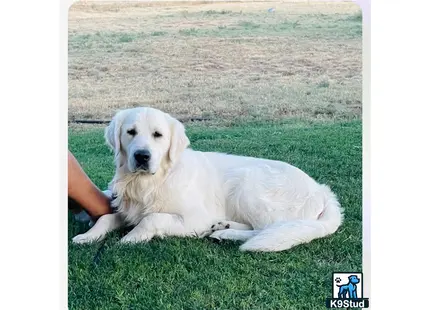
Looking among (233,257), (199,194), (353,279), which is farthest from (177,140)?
(353,279)

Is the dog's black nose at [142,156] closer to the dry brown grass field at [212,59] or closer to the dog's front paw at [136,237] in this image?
the dry brown grass field at [212,59]

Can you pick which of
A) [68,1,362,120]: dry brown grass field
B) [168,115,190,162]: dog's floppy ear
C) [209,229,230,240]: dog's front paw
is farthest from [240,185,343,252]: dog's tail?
[168,115,190,162]: dog's floppy ear

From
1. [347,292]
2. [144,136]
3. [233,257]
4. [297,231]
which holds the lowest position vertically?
[347,292]

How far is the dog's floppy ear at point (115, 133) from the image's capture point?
12.9 ft

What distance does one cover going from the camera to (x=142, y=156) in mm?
3934

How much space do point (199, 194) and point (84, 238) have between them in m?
0.68

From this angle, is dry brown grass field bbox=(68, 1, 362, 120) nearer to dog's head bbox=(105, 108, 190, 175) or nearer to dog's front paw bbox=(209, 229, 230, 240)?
dog's head bbox=(105, 108, 190, 175)

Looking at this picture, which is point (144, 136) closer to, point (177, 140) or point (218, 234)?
point (177, 140)

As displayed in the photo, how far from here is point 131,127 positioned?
3.92 m


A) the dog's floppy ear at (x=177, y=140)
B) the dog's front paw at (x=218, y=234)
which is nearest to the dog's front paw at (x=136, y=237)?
the dog's front paw at (x=218, y=234)

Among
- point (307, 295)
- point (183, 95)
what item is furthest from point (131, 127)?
point (307, 295)

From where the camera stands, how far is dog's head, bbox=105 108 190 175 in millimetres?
3910
